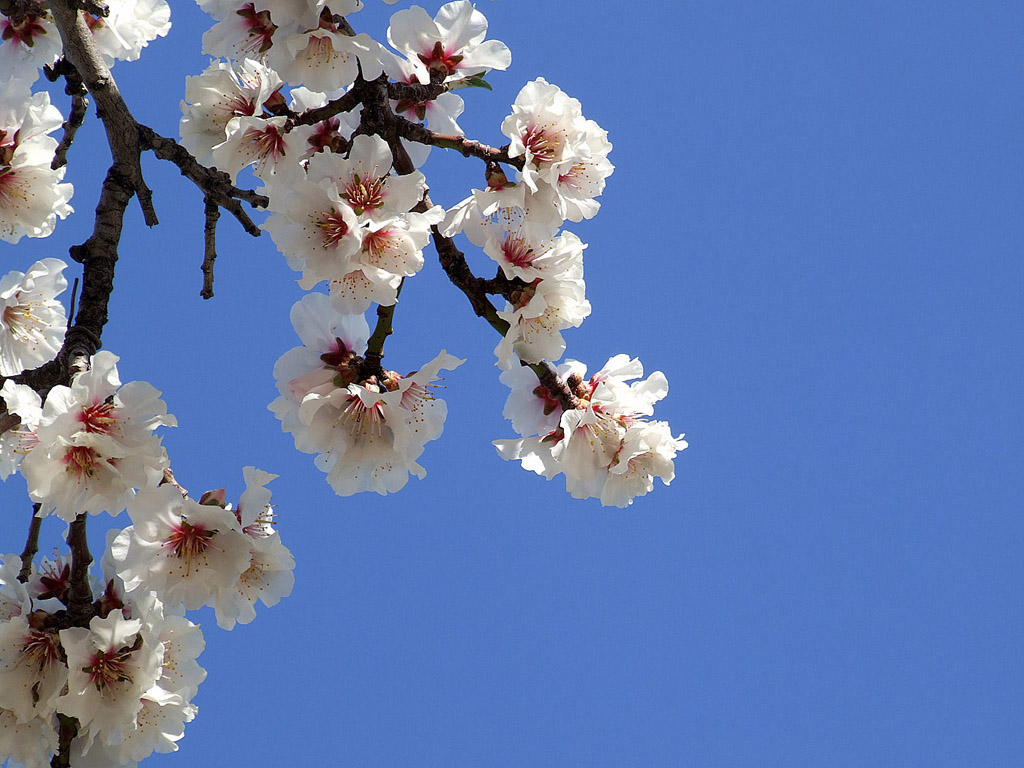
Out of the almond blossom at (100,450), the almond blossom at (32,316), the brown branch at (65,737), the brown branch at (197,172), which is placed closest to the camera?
the almond blossom at (100,450)

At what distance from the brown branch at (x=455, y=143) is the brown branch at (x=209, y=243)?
1.58ft

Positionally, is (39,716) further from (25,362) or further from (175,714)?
(25,362)

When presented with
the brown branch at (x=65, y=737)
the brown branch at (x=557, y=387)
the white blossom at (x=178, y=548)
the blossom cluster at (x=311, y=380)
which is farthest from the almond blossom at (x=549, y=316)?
the brown branch at (x=65, y=737)

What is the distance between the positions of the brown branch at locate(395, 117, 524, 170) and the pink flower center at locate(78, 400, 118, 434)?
551 mm

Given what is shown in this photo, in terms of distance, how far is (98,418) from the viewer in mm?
1337

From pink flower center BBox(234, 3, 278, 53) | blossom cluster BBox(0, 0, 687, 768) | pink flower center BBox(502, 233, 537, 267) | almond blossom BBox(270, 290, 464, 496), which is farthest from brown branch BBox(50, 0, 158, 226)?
pink flower center BBox(502, 233, 537, 267)

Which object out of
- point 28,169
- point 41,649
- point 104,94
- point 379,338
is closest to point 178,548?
point 41,649

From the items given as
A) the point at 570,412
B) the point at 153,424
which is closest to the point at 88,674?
the point at 153,424

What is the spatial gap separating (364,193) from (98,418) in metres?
0.45

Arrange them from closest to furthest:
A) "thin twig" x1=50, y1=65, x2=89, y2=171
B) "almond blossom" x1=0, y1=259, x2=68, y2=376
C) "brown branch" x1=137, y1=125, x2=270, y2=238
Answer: "brown branch" x1=137, y1=125, x2=270, y2=238, "almond blossom" x1=0, y1=259, x2=68, y2=376, "thin twig" x1=50, y1=65, x2=89, y2=171

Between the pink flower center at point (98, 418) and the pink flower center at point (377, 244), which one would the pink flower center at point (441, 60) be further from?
the pink flower center at point (98, 418)

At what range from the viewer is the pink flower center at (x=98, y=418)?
1.34m

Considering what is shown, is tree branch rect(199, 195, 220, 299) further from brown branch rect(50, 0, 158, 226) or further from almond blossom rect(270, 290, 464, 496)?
almond blossom rect(270, 290, 464, 496)

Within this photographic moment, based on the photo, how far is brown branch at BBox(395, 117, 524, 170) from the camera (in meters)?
1.47
